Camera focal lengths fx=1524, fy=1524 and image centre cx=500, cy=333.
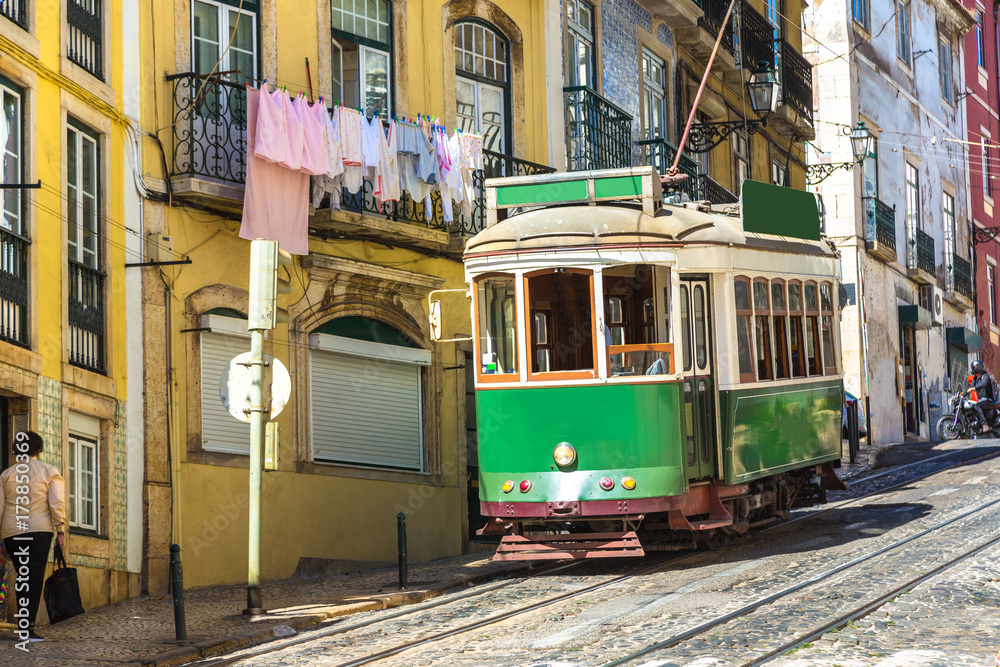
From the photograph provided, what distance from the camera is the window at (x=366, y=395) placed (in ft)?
54.0

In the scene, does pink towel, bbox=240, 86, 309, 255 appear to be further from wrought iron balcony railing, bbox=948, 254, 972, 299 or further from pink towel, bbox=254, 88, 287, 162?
wrought iron balcony railing, bbox=948, 254, 972, 299

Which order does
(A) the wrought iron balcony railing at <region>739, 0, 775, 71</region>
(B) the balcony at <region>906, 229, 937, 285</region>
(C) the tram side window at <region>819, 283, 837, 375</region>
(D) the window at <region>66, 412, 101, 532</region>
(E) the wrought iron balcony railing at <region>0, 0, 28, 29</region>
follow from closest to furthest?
(E) the wrought iron balcony railing at <region>0, 0, 28, 29</region>, (D) the window at <region>66, 412, 101, 532</region>, (C) the tram side window at <region>819, 283, 837, 375</region>, (A) the wrought iron balcony railing at <region>739, 0, 775, 71</region>, (B) the balcony at <region>906, 229, 937, 285</region>

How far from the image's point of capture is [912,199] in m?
36.8

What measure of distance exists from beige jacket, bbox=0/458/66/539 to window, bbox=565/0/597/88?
1155 centimetres

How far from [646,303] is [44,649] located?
578cm

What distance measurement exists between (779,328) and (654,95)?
1060cm

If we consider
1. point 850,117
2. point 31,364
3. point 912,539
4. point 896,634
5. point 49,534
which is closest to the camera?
point 896,634

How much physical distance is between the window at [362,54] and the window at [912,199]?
21.4 meters

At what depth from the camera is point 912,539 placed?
46.5ft

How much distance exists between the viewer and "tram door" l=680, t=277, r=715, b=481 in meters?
13.4

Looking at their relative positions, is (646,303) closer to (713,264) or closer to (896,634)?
(713,264)

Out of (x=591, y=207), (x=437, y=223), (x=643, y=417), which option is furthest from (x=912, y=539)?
(x=437, y=223)

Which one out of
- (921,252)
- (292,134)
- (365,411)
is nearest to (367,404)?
(365,411)

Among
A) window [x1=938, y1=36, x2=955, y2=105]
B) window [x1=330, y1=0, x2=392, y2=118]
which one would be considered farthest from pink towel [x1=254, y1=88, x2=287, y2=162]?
window [x1=938, y1=36, x2=955, y2=105]
